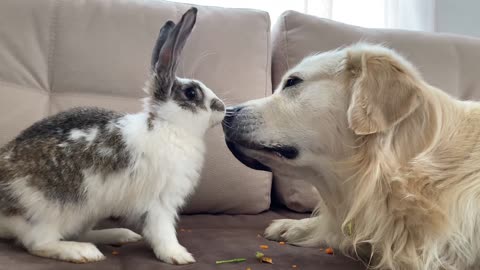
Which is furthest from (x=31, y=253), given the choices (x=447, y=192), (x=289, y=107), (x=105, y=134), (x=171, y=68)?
(x=447, y=192)

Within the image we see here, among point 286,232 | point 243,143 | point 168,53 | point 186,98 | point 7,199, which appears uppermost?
point 168,53

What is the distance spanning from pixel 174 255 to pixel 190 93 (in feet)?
1.31

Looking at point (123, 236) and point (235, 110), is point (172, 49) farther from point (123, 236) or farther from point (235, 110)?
point (123, 236)

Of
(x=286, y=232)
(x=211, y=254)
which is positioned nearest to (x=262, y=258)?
(x=211, y=254)

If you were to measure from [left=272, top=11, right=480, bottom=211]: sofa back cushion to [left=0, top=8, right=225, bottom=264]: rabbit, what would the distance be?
689 millimetres

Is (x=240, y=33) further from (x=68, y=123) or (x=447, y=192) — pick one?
(x=447, y=192)

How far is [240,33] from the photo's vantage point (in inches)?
71.6

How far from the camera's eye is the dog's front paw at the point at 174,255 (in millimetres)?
1101

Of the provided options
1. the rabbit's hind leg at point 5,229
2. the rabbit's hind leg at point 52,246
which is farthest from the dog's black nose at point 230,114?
the rabbit's hind leg at point 5,229

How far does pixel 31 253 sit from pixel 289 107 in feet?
2.24

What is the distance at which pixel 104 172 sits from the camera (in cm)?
113

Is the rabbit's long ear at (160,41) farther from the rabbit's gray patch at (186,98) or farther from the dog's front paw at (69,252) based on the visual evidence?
the dog's front paw at (69,252)

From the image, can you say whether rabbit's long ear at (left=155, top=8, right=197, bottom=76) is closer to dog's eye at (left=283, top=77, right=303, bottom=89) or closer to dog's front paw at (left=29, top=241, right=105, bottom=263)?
dog's eye at (left=283, top=77, right=303, bottom=89)

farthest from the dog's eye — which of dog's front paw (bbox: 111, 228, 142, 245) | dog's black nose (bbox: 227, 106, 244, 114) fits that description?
dog's front paw (bbox: 111, 228, 142, 245)
